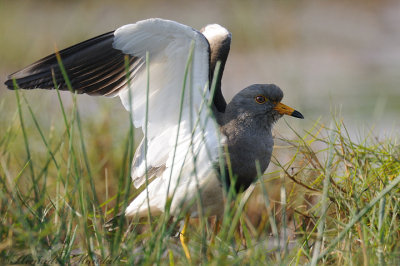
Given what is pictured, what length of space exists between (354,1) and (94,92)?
10570mm

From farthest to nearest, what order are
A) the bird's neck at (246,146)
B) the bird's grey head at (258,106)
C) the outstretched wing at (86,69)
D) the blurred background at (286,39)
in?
1. the blurred background at (286,39)
2. the bird's grey head at (258,106)
3. the bird's neck at (246,146)
4. the outstretched wing at (86,69)

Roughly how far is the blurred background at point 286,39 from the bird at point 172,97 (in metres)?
3.61

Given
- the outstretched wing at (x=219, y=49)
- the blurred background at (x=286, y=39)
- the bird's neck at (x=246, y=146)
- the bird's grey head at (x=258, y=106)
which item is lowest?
the blurred background at (x=286, y=39)

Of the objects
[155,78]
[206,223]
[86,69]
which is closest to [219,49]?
[155,78]

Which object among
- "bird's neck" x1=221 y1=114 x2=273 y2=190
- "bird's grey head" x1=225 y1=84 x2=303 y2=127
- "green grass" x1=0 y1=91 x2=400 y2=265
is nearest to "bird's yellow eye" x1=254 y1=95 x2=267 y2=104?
"bird's grey head" x1=225 y1=84 x2=303 y2=127

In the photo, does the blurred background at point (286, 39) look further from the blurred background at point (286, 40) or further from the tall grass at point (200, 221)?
the tall grass at point (200, 221)

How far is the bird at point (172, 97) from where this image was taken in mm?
3703

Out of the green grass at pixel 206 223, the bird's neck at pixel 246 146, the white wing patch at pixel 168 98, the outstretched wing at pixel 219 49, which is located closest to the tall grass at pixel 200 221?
the green grass at pixel 206 223

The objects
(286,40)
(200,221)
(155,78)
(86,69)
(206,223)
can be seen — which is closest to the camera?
(206,223)

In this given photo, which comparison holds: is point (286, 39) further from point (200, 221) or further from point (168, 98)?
point (200, 221)

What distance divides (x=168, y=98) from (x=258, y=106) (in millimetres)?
553

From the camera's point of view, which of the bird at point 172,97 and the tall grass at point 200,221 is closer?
the tall grass at point 200,221

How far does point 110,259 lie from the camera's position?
106 inches

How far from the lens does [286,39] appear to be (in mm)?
10430
